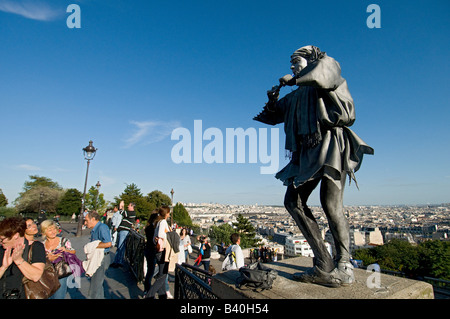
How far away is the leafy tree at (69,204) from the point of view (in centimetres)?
4594

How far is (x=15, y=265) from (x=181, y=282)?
2146 mm

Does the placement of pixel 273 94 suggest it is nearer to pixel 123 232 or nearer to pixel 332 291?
pixel 332 291

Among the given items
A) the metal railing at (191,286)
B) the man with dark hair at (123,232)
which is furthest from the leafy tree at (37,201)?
the metal railing at (191,286)

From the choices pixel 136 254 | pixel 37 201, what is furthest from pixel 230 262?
pixel 37 201

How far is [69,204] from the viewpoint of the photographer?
152 feet

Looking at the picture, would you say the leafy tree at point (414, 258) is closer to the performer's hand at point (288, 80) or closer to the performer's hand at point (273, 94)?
the performer's hand at point (273, 94)

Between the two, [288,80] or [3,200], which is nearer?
[288,80]

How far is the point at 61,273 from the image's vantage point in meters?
3.66

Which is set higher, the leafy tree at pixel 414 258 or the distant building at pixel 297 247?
the leafy tree at pixel 414 258

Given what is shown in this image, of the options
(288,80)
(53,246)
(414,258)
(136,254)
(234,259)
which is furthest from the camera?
(414,258)

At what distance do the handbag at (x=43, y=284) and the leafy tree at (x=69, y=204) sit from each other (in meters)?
50.8

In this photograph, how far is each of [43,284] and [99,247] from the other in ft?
4.56

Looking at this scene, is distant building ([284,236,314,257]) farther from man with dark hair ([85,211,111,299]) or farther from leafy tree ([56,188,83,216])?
man with dark hair ([85,211,111,299])
